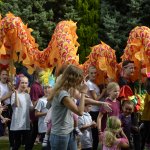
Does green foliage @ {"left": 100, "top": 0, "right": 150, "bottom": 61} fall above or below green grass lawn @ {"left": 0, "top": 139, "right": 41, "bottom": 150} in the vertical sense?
above

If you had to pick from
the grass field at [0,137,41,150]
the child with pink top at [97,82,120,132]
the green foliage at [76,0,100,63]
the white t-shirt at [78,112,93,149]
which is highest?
the green foliage at [76,0,100,63]

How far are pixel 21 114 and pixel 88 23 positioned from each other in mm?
10248

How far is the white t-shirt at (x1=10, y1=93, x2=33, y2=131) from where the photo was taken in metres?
8.85

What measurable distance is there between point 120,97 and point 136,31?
1.62 m

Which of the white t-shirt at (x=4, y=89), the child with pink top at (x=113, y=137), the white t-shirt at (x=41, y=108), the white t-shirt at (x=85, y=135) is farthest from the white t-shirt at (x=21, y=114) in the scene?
the child with pink top at (x=113, y=137)

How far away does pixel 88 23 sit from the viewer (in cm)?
1884

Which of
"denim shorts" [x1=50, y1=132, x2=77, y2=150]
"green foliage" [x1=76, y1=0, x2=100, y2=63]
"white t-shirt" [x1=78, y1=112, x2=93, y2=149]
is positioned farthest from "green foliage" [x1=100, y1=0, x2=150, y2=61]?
"denim shorts" [x1=50, y1=132, x2=77, y2=150]

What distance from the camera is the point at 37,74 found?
33.3 feet

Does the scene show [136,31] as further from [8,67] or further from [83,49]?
[83,49]

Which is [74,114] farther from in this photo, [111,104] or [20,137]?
[20,137]

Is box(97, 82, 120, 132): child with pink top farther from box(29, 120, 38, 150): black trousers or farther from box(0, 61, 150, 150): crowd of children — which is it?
box(29, 120, 38, 150): black trousers

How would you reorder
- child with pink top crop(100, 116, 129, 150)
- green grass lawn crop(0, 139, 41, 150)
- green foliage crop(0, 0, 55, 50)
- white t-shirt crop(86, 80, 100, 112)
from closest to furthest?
child with pink top crop(100, 116, 129, 150)
white t-shirt crop(86, 80, 100, 112)
green grass lawn crop(0, 139, 41, 150)
green foliage crop(0, 0, 55, 50)

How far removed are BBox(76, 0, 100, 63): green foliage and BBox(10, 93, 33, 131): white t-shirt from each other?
9.40 metres

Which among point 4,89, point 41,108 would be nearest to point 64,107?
point 41,108
